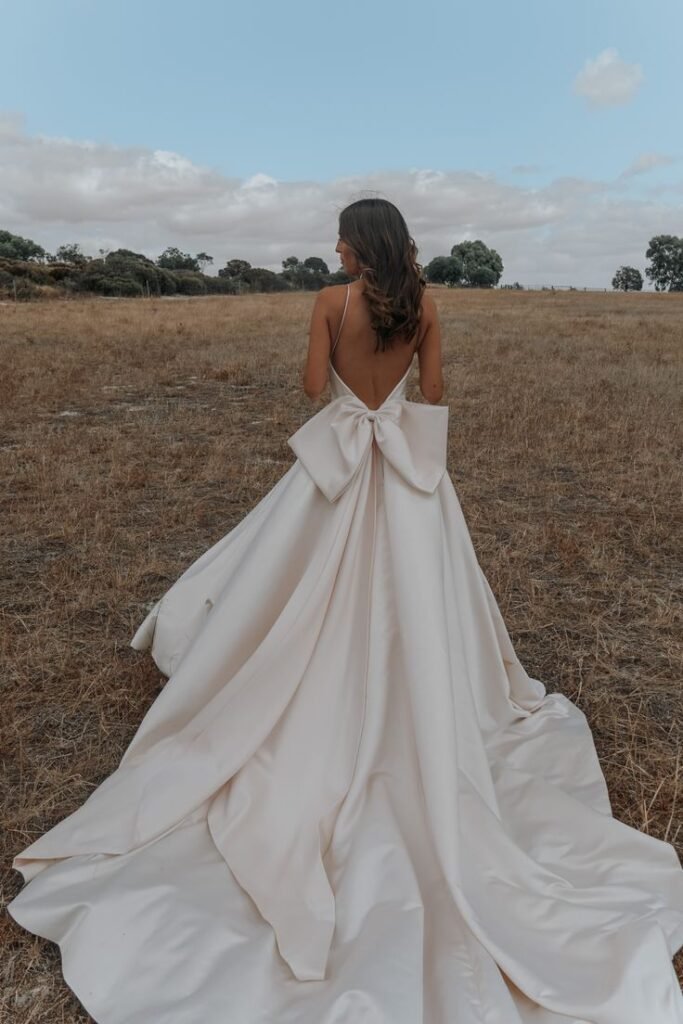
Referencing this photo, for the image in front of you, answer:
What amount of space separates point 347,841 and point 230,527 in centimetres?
397

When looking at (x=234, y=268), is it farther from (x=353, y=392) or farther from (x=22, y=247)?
(x=353, y=392)

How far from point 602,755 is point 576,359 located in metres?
12.9

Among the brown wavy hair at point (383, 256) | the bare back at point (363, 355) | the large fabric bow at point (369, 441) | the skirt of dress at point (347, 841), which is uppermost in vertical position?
the brown wavy hair at point (383, 256)

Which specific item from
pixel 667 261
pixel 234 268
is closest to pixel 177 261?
pixel 234 268

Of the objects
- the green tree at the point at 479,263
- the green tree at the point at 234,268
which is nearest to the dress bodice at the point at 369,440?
the green tree at the point at 234,268

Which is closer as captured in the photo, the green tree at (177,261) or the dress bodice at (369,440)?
the dress bodice at (369,440)

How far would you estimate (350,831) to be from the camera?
2643 millimetres

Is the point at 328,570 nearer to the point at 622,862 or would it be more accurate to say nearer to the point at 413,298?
the point at 413,298

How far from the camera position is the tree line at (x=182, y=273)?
41.6 metres

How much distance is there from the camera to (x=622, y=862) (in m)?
2.71

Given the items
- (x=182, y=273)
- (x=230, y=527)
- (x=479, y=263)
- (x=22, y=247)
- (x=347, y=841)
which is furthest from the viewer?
(x=479, y=263)

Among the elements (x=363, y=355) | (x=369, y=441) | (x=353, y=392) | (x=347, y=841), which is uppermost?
(x=363, y=355)

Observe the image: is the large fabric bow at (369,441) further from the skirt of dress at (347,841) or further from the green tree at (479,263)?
the green tree at (479,263)

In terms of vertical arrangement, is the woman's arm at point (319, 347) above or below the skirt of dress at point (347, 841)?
above
